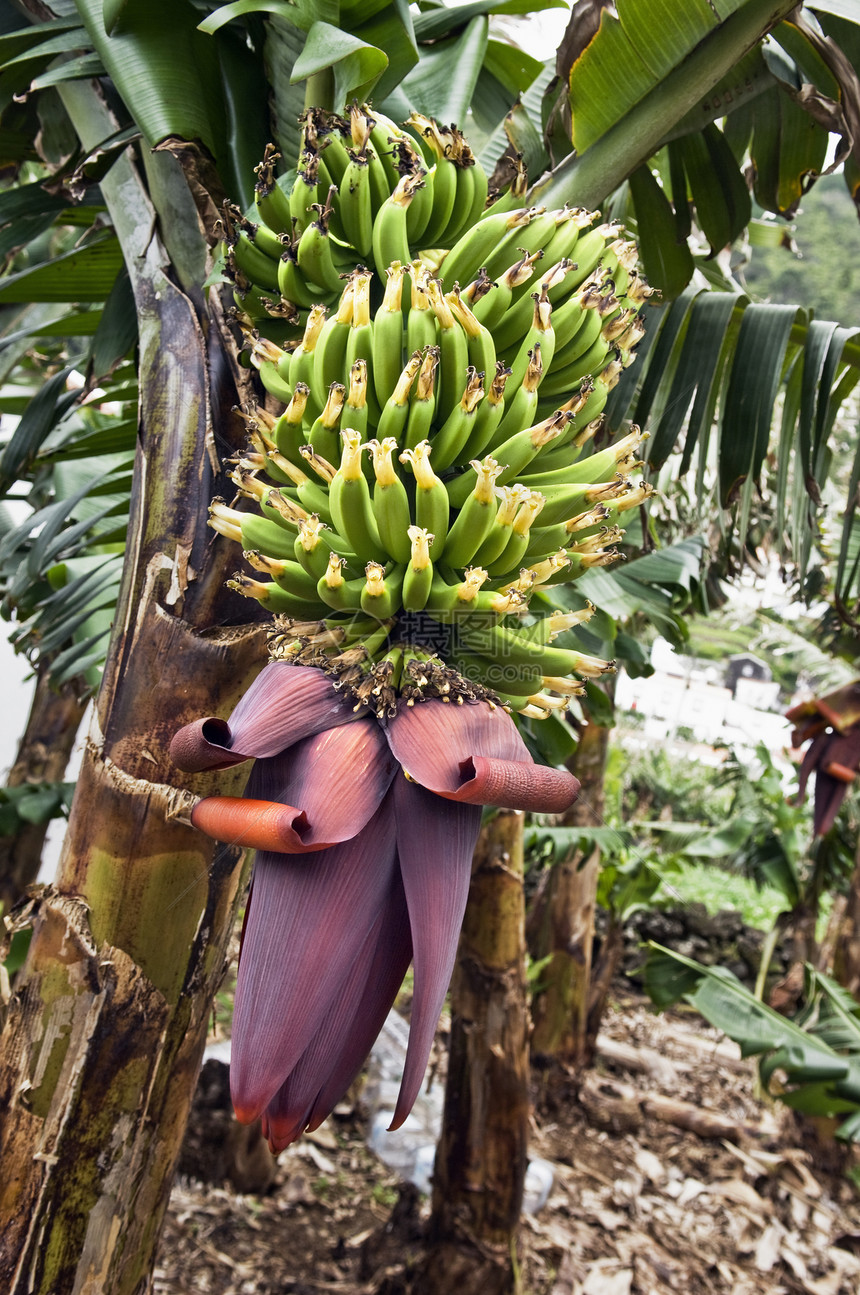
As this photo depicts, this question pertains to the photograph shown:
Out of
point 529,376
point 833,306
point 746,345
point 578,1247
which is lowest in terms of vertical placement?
point 578,1247

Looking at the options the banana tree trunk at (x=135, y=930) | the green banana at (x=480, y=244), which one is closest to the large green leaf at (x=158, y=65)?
the banana tree trunk at (x=135, y=930)

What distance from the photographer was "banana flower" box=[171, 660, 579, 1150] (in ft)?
1.80

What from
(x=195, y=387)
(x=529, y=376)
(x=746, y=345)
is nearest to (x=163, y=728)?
(x=195, y=387)

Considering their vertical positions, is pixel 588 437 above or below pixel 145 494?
above

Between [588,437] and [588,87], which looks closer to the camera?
[588,437]

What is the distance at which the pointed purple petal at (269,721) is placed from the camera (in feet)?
1.86

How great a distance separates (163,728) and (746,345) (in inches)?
39.9

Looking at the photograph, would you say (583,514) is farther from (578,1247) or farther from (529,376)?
(578,1247)

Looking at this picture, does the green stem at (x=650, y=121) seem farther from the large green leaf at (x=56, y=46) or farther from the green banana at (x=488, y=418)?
the large green leaf at (x=56, y=46)

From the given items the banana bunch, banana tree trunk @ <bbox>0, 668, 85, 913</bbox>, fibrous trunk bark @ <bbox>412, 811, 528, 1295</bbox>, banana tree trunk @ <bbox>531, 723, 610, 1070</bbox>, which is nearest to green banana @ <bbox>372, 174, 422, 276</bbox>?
the banana bunch

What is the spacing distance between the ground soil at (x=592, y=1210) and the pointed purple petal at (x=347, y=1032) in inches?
77.3

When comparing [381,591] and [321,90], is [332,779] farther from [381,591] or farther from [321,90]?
[321,90]

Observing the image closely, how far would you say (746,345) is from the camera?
1.24m

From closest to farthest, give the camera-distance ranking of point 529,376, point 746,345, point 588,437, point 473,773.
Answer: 1. point 473,773
2. point 529,376
3. point 588,437
4. point 746,345
